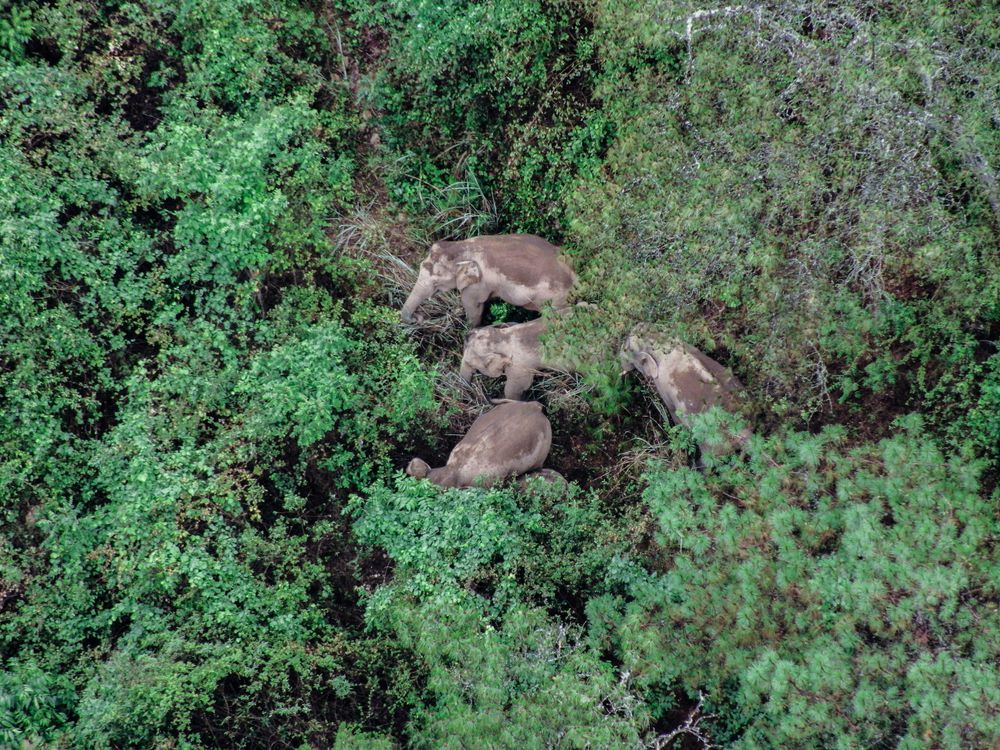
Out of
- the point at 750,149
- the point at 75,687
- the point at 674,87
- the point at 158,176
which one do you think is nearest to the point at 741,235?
the point at 750,149

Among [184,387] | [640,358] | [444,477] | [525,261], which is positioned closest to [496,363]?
[525,261]

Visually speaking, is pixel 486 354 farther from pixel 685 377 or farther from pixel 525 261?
pixel 685 377

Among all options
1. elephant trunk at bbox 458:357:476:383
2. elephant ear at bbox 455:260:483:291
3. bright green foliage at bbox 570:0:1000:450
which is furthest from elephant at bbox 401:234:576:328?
bright green foliage at bbox 570:0:1000:450

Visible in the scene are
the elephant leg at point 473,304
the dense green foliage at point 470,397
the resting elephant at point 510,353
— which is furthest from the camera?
the elephant leg at point 473,304

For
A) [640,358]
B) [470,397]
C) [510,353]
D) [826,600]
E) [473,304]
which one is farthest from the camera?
[470,397]

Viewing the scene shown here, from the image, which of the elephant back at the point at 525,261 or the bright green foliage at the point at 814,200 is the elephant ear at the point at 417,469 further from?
the bright green foliage at the point at 814,200

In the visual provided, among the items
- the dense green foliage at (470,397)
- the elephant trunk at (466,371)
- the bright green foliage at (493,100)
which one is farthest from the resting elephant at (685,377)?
the bright green foliage at (493,100)
